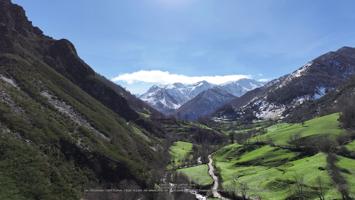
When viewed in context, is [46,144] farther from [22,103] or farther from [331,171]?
[331,171]

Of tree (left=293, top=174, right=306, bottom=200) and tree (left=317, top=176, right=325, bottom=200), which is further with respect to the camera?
tree (left=293, top=174, right=306, bottom=200)

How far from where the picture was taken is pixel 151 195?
18338 cm

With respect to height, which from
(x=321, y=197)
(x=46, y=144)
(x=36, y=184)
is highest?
(x=46, y=144)

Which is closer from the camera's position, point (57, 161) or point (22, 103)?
point (57, 161)

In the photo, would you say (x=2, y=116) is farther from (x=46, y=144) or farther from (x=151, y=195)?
(x=151, y=195)

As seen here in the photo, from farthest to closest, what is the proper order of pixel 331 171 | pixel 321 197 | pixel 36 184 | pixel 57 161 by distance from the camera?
pixel 331 171, pixel 57 161, pixel 321 197, pixel 36 184

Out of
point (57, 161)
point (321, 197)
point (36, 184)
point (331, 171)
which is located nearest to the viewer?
point (36, 184)

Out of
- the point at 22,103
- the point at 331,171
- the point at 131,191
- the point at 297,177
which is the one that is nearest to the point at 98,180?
the point at 131,191

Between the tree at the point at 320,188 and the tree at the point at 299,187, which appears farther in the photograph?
the tree at the point at 299,187

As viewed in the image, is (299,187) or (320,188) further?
(299,187)

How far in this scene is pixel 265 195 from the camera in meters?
180

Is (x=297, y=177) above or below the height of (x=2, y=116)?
below

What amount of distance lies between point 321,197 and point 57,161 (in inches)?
3798

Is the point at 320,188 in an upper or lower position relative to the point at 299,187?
lower
